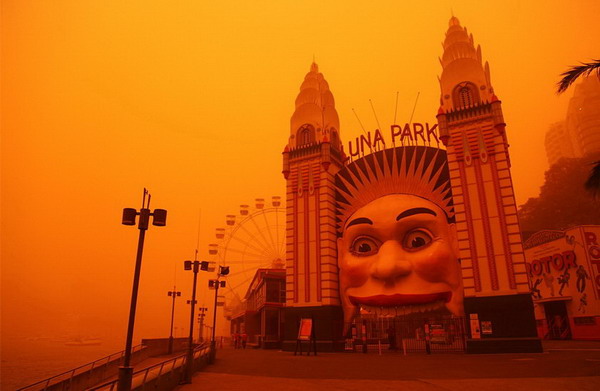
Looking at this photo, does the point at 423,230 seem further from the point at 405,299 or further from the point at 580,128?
the point at 580,128

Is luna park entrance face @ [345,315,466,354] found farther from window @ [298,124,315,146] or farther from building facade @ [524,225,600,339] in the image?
window @ [298,124,315,146]

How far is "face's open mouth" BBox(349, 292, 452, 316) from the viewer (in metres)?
24.9

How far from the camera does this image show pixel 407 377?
1373 centimetres

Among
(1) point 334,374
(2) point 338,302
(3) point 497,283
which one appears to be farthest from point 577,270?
(1) point 334,374

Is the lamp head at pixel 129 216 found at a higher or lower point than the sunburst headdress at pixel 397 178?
lower

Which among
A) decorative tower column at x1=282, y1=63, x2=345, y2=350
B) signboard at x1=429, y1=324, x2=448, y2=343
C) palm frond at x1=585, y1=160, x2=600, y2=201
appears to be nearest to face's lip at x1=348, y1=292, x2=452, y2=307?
decorative tower column at x1=282, y1=63, x2=345, y2=350

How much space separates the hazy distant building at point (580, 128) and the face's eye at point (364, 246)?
86.5 m

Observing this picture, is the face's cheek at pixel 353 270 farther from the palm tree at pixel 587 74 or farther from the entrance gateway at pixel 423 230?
the palm tree at pixel 587 74

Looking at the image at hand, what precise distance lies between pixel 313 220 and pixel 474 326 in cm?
1292

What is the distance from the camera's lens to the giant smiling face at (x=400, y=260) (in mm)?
24875

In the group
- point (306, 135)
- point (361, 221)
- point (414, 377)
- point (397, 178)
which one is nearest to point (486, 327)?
point (361, 221)

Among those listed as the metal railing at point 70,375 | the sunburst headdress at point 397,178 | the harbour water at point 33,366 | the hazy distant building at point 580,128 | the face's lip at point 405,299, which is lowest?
the harbour water at point 33,366

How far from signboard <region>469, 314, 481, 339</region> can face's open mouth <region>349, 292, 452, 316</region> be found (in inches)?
71.1

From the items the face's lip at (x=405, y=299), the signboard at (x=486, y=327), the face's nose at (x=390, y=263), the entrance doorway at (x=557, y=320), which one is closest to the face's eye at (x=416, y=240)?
the face's nose at (x=390, y=263)
